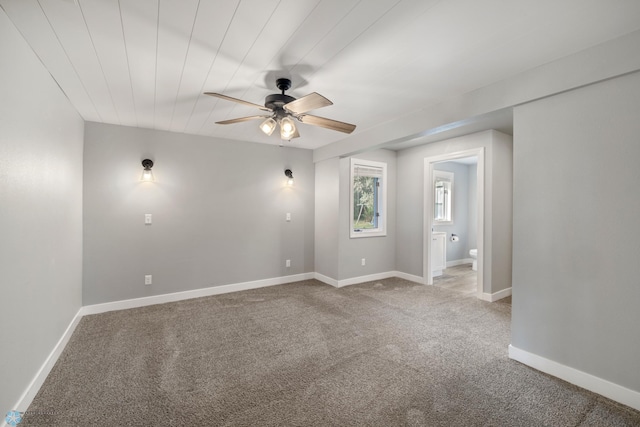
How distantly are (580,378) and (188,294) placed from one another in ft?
14.0

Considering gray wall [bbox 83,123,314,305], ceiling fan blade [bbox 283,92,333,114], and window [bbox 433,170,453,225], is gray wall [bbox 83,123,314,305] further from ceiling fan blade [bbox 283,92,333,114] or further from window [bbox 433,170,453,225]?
window [bbox 433,170,453,225]

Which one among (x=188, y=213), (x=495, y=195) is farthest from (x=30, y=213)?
(x=495, y=195)

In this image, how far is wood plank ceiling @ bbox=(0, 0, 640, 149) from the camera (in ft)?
5.05

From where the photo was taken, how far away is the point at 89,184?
137 inches

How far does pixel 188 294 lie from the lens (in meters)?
4.11

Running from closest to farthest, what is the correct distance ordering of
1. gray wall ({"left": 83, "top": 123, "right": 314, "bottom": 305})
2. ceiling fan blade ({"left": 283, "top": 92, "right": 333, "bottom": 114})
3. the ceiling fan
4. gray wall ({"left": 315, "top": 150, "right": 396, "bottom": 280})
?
1. ceiling fan blade ({"left": 283, "top": 92, "right": 333, "bottom": 114})
2. the ceiling fan
3. gray wall ({"left": 83, "top": 123, "right": 314, "bottom": 305})
4. gray wall ({"left": 315, "top": 150, "right": 396, "bottom": 280})

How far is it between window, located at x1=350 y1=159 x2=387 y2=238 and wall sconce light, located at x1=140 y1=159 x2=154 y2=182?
305 centimetres

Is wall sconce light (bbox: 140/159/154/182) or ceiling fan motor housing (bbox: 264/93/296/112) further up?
ceiling fan motor housing (bbox: 264/93/296/112)

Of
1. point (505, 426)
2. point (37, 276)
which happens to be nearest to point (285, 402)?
point (505, 426)

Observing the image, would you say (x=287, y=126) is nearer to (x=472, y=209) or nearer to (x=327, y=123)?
(x=327, y=123)

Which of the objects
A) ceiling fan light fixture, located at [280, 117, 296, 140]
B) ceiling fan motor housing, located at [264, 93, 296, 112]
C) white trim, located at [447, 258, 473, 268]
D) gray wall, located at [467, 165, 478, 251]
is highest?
ceiling fan motor housing, located at [264, 93, 296, 112]

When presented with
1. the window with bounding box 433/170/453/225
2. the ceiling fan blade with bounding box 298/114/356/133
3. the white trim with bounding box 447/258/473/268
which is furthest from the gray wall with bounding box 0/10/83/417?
the white trim with bounding box 447/258/473/268

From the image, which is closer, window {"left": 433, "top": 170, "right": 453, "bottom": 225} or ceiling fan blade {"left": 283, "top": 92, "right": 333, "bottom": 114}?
ceiling fan blade {"left": 283, "top": 92, "right": 333, "bottom": 114}

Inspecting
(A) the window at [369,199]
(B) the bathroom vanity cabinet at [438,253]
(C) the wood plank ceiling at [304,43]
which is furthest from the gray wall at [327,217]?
(C) the wood plank ceiling at [304,43]
